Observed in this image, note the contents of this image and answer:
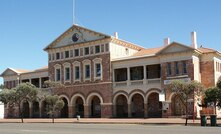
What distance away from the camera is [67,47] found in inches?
2194

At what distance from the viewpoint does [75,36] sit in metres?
55.1

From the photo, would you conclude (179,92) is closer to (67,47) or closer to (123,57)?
(123,57)

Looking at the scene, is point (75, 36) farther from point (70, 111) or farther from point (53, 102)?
point (53, 102)

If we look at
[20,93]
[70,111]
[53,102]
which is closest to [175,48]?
[53,102]

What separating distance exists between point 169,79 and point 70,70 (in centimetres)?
1632

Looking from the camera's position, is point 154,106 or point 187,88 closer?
point 187,88

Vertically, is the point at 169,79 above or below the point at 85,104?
above

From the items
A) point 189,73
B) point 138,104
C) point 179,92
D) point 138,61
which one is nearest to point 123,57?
point 138,61

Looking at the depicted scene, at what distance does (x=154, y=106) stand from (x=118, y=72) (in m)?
7.23

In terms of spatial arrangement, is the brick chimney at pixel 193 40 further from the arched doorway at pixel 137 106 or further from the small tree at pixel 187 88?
the small tree at pixel 187 88

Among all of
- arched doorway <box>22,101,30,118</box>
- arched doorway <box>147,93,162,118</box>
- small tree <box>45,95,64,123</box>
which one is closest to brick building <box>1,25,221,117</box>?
arched doorway <box>147,93,162,118</box>

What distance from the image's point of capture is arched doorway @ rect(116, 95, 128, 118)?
170 feet

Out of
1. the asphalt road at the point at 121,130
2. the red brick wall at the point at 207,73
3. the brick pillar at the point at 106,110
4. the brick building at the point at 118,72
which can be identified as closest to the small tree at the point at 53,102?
the brick pillar at the point at 106,110

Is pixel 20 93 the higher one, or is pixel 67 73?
pixel 67 73
